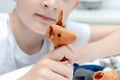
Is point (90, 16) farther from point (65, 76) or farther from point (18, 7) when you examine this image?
point (65, 76)

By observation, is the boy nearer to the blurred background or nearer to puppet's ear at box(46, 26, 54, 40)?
puppet's ear at box(46, 26, 54, 40)

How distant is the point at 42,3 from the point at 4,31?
0.20 m

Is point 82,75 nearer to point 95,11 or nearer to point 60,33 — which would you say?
point 60,33

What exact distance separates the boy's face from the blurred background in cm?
46

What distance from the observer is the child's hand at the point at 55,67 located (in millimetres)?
516

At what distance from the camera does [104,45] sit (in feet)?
2.80

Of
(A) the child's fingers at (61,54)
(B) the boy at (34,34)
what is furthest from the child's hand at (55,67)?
(B) the boy at (34,34)

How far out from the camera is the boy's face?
69 cm

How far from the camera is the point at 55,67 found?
Result: 1.70 ft

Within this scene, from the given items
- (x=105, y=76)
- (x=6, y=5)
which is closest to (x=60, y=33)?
(x=105, y=76)

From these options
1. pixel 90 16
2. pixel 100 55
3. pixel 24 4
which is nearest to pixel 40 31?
pixel 24 4

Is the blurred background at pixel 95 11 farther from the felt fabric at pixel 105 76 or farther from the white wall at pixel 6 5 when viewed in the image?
the felt fabric at pixel 105 76

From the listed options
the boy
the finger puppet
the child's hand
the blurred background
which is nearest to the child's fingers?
the child's hand

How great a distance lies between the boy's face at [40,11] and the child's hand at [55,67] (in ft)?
0.61
